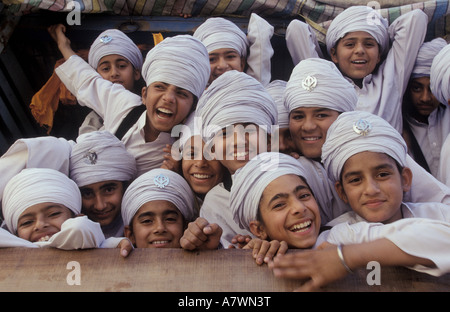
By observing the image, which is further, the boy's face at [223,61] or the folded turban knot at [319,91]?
the boy's face at [223,61]

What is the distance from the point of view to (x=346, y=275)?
163 cm

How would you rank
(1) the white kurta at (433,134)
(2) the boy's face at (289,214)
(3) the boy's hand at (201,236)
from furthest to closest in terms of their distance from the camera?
(1) the white kurta at (433,134), (2) the boy's face at (289,214), (3) the boy's hand at (201,236)

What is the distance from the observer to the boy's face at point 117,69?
127 inches

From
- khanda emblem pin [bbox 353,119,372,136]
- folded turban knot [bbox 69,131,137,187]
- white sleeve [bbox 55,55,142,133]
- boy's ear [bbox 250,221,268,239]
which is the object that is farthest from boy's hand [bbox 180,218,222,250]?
white sleeve [bbox 55,55,142,133]

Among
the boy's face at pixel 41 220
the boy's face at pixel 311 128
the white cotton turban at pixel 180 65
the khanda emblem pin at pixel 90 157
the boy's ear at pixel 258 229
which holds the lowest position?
the boy's ear at pixel 258 229

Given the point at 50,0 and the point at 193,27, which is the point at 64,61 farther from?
the point at 193,27

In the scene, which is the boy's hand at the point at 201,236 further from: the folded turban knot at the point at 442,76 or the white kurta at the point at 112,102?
the folded turban knot at the point at 442,76

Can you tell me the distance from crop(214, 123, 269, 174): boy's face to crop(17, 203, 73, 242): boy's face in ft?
2.21

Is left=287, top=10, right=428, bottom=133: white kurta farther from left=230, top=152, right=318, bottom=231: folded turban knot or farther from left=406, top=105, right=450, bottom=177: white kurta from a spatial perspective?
left=230, top=152, right=318, bottom=231: folded turban knot

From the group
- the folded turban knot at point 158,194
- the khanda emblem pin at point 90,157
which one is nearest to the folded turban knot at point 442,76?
the folded turban knot at point 158,194

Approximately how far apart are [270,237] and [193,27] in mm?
2004

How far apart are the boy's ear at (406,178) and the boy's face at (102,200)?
1256 mm

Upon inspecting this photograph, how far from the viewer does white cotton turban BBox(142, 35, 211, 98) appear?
2648mm

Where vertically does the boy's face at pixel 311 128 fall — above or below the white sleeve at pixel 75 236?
above
